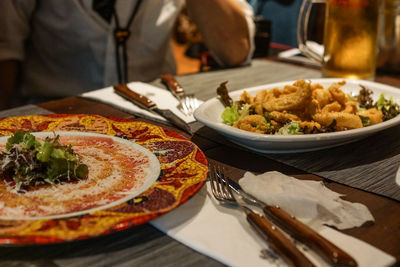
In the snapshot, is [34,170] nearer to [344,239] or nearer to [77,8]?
[344,239]

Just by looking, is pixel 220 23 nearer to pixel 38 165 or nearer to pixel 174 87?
pixel 174 87

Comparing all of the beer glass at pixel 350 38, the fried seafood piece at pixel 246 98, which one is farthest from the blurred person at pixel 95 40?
the fried seafood piece at pixel 246 98

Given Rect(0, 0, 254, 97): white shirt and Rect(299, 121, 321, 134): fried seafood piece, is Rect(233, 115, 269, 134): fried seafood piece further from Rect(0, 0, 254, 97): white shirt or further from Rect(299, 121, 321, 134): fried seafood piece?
Rect(0, 0, 254, 97): white shirt

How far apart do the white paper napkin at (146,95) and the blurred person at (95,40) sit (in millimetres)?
447

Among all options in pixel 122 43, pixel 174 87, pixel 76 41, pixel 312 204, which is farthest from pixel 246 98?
pixel 76 41

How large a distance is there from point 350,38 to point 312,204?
794 mm

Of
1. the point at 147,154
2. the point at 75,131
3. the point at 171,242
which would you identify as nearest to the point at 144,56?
the point at 75,131

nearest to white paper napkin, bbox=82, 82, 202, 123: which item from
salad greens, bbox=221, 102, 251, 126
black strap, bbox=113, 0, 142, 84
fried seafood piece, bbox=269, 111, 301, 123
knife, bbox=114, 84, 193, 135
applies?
knife, bbox=114, 84, 193, 135

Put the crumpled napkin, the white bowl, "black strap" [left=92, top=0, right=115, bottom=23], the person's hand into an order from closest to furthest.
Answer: the crumpled napkin → the white bowl → the person's hand → "black strap" [left=92, top=0, right=115, bottom=23]

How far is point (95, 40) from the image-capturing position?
1.82 m

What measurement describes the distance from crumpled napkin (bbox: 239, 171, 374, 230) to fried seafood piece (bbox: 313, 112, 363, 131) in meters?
0.21

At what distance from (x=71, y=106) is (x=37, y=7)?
852 millimetres

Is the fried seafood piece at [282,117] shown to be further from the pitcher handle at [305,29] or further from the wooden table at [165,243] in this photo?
the pitcher handle at [305,29]

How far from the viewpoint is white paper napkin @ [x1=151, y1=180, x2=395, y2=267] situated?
0.51 meters
